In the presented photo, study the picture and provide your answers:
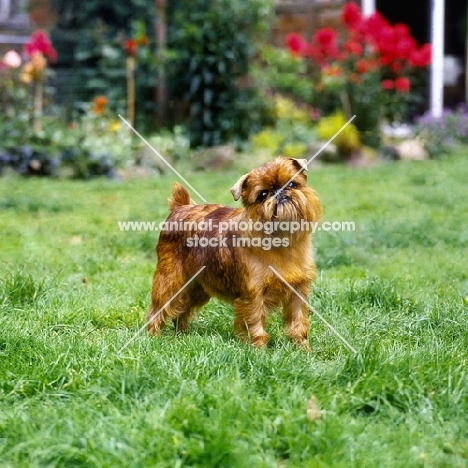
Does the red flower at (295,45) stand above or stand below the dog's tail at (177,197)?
above

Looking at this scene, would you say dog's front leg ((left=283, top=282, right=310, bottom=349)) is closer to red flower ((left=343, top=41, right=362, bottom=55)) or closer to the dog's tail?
the dog's tail

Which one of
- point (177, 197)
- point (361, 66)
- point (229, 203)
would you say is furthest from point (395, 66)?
point (177, 197)

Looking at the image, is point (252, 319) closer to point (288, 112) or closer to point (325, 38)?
point (288, 112)

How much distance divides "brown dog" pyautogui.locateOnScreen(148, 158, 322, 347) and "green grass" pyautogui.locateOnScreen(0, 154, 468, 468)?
0.19 meters

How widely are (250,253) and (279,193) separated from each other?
36cm

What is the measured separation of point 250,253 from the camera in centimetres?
360

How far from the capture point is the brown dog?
3479 millimetres

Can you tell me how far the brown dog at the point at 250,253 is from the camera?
348cm

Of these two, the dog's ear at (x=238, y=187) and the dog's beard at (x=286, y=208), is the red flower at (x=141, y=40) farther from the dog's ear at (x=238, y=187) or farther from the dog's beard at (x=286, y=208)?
the dog's beard at (x=286, y=208)

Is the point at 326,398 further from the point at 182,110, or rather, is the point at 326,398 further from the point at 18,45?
the point at 18,45

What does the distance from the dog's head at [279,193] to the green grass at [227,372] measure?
0.67 metres

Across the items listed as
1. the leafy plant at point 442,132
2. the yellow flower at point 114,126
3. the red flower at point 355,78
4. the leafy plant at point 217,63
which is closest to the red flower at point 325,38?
the red flower at point 355,78

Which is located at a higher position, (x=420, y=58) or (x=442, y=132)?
(x=420, y=58)

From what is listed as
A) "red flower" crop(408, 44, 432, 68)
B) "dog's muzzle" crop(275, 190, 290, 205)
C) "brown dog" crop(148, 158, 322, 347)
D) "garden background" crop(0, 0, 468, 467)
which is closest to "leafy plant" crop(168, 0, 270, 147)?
"garden background" crop(0, 0, 468, 467)
